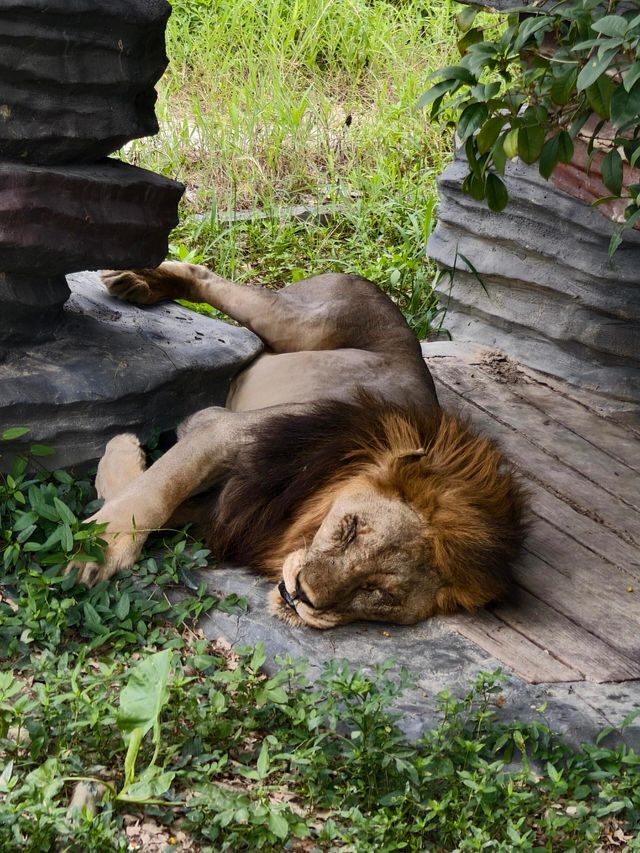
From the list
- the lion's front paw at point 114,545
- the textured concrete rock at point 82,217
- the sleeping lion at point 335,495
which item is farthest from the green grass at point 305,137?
the lion's front paw at point 114,545

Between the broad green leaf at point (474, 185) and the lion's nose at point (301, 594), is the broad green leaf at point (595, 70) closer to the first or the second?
the broad green leaf at point (474, 185)

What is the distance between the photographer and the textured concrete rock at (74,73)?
303cm

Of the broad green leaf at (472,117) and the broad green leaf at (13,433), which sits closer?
the broad green leaf at (472,117)

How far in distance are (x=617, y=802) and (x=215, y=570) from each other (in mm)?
1325

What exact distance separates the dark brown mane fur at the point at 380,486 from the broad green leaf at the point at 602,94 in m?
1.04

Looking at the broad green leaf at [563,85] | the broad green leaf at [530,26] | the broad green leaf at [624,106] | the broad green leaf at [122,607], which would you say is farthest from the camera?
the broad green leaf at [122,607]

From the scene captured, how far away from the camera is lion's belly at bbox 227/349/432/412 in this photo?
12.6ft

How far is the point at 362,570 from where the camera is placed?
296 centimetres

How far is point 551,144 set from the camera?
2.95 m

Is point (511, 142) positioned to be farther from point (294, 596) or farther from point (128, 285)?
point (128, 285)

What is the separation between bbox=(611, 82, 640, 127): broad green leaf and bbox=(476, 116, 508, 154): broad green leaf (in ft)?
1.47

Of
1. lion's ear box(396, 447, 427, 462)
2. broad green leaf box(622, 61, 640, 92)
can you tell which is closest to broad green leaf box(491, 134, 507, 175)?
broad green leaf box(622, 61, 640, 92)

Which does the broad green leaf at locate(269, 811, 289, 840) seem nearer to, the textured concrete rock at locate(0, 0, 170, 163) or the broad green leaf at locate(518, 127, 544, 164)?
the broad green leaf at locate(518, 127, 544, 164)

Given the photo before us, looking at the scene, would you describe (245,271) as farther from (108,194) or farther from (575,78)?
(575,78)
